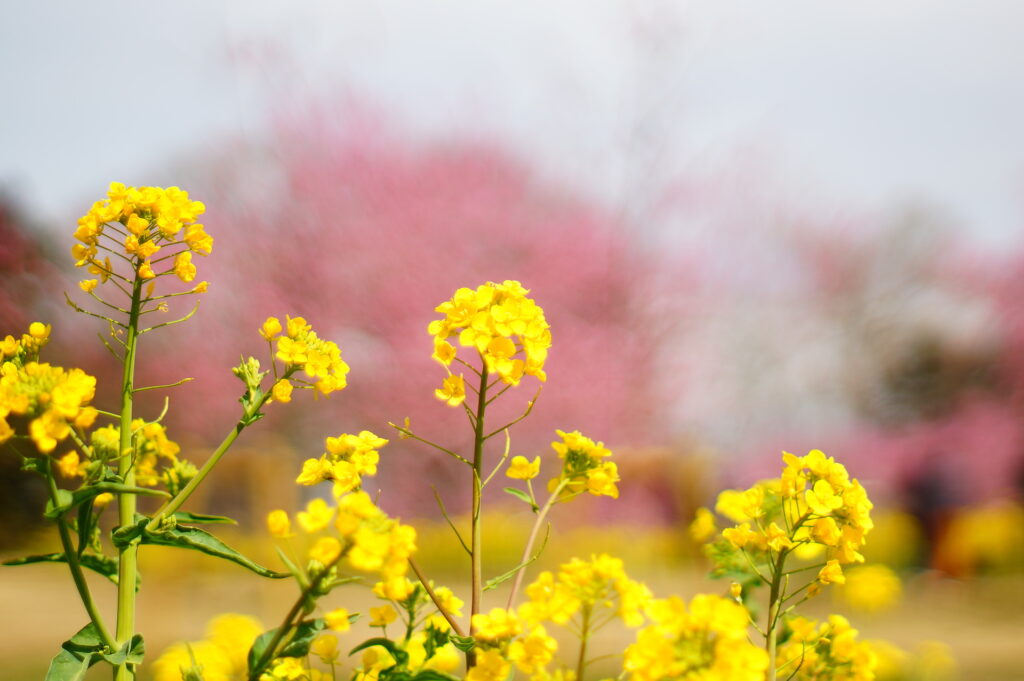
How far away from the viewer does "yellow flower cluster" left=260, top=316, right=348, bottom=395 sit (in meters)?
0.70

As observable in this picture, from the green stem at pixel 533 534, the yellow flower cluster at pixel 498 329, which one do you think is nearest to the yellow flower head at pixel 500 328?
the yellow flower cluster at pixel 498 329

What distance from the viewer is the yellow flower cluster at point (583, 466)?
700 mm

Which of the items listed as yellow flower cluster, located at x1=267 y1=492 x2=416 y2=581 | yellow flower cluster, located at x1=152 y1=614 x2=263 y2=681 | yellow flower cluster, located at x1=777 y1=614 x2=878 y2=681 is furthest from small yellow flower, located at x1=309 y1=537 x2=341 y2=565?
yellow flower cluster, located at x1=777 y1=614 x2=878 y2=681

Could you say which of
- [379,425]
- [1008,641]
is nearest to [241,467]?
[379,425]

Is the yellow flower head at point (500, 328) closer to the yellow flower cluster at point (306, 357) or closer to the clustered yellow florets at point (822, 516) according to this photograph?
the yellow flower cluster at point (306, 357)

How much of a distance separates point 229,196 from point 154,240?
3.10 meters

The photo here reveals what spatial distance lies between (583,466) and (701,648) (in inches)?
10.0

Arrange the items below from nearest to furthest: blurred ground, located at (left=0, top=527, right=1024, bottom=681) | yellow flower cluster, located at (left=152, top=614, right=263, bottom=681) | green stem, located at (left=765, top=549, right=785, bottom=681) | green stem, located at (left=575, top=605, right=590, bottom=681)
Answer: green stem, located at (left=575, top=605, right=590, bottom=681), green stem, located at (left=765, top=549, right=785, bottom=681), yellow flower cluster, located at (left=152, top=614, right=263, bottom=681), blurred ground, located at (left=0, top=527, right=1024, bottom=681)

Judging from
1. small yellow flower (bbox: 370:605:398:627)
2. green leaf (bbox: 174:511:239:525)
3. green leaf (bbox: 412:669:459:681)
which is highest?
green leaf (bbox: 174:511:239:525)

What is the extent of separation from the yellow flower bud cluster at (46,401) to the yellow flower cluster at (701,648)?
1.28 ft

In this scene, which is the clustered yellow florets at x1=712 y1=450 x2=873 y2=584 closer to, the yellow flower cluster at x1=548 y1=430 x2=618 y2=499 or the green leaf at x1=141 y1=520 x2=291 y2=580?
the yellow flower cluster at x1=548 y1=430 x2=618 y2=499

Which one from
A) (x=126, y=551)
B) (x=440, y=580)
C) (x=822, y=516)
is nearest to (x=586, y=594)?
(x=822, y=516)

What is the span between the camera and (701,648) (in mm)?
473

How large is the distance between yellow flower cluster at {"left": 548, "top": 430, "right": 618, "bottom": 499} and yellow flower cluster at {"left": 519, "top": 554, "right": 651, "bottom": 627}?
10cm
